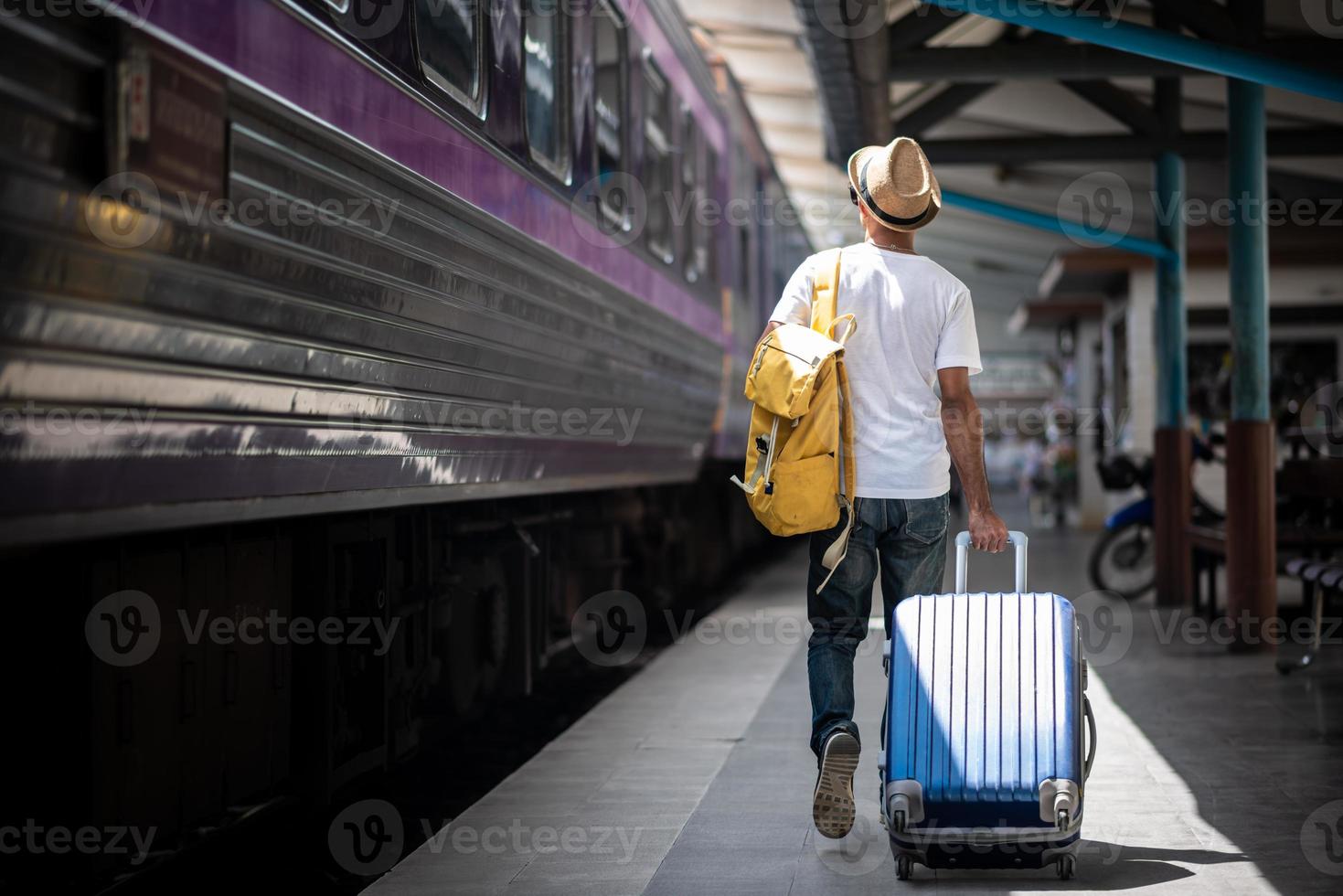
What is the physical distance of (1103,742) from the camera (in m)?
5.32

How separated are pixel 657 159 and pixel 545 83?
8.22ft

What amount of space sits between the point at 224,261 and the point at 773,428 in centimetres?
145

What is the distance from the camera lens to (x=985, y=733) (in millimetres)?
3432

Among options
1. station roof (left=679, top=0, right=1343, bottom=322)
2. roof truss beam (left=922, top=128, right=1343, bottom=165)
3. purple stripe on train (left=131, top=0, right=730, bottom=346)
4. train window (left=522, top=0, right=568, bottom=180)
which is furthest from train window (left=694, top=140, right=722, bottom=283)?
train window (left=522, top=0, right=568, bottom=180)

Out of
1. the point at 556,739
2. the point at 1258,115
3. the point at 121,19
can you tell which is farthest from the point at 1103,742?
the point at 121,19

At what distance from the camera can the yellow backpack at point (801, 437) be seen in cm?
371

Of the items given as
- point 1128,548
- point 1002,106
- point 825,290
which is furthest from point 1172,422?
point 825,290

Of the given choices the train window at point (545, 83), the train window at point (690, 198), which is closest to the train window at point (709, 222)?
the train window at point (690, 198)

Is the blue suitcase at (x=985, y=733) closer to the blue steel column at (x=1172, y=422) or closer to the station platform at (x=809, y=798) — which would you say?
the station platform at (x=809, y=798)

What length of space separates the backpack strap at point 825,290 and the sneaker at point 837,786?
101 centimetres

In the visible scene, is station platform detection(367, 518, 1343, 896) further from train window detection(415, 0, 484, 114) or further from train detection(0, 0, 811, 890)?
train window detection(415, 0, 484, 114)

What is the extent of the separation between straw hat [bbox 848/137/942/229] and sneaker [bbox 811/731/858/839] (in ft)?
4.23

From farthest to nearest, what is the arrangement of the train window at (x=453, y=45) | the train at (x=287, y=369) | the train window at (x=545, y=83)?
the train window at (x=545, y=83) → the train window at (x=453, y=45) → the train at (x=287, y=369)

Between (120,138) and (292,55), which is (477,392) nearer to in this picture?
(292,55)
